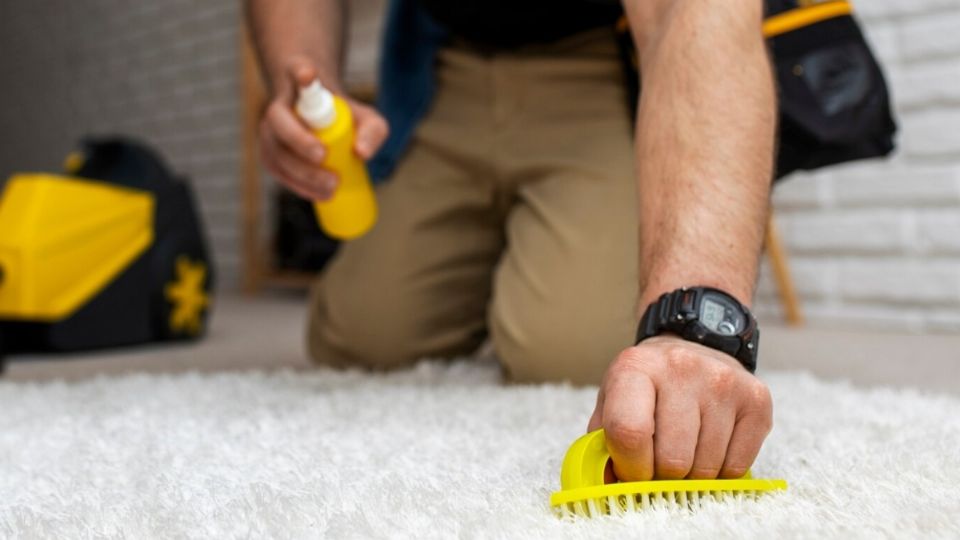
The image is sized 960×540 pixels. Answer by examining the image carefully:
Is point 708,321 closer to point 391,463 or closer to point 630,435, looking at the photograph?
point 630,435

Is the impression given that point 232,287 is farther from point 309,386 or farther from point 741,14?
point 741,14

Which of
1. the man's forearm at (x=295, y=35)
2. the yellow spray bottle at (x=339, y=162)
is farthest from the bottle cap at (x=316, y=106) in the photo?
the man's forearm at (x=295, y=35)


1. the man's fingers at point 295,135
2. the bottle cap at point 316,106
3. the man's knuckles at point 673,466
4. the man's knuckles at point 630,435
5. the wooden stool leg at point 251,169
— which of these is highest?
the bottle cap at point 316,106

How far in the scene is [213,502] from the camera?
514 millimetres

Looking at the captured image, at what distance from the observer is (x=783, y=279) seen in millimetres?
1544

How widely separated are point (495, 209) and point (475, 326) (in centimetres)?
A: 14

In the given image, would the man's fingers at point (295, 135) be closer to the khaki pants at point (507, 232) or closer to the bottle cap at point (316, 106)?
the bottle cap at point (316, 106)

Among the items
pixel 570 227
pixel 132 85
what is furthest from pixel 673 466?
pixel 132 85

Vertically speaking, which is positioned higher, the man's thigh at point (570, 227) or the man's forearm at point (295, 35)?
the man's forearm at point (295, 35)

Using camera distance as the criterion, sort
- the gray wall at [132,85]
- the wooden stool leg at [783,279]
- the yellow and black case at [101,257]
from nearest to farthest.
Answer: the yellow and black case at [101,257], the wooden stool leg at [783,279], the gray wall at [132,85]

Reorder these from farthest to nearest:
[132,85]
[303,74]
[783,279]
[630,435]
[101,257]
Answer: [132,85]
[783,279]
[101,257]
[303,74]
[630,435]

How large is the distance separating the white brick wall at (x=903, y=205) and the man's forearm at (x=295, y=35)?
88 centimetres

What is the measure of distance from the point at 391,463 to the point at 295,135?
1.00 ft

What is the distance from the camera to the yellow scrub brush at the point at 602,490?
45 cm
